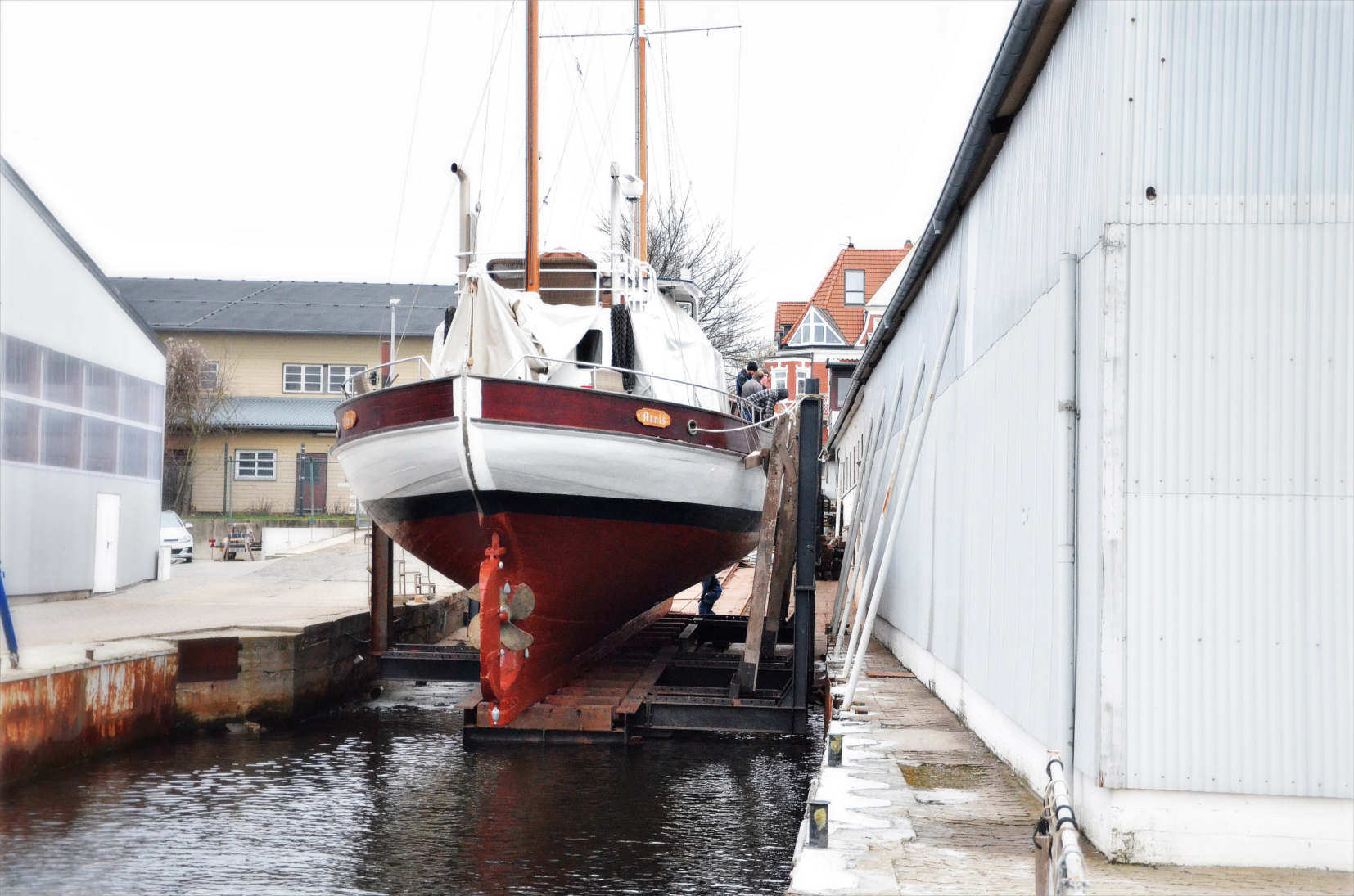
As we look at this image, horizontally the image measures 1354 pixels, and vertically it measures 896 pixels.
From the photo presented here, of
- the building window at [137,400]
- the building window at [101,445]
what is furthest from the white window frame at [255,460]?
the building window at [101,445]

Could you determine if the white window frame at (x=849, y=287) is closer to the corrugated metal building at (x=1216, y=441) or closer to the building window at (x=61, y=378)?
the building window at (x=61, y=378)

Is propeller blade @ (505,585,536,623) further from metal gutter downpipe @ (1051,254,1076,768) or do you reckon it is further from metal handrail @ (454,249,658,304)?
metal gutter downpipe @ (1051,254,1076,768)

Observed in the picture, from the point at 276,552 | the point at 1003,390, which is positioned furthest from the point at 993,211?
the point at 276,552

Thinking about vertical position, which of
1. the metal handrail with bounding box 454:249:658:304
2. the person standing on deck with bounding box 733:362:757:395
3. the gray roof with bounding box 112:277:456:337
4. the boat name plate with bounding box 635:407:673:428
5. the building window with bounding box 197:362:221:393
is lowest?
the boat name plate with bounding box 635:407:673:428

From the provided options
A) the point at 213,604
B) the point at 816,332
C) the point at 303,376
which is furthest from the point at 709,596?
the point at 816,332

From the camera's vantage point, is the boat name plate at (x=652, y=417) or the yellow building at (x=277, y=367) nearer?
the boat name plate at (x=652, y=417)

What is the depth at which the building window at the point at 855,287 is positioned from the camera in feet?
166

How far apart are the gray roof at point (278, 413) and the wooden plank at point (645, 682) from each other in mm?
28205

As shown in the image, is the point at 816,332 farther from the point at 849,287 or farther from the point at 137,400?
the point at 137,400

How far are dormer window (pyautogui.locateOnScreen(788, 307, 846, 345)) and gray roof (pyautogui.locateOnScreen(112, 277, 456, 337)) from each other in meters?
13.6

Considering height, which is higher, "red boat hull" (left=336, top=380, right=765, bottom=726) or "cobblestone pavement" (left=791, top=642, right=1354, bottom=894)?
"red boat hull" (left=336, top=380, right=765, bottom=726)

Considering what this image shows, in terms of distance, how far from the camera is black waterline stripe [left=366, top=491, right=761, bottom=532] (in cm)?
955

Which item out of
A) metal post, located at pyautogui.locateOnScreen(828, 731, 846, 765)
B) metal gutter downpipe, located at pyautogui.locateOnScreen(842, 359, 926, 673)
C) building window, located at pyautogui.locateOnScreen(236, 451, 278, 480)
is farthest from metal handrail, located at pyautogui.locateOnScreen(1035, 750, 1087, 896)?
building window, located at pyautogui.locateOnScreen(236, 451, 278, 480)

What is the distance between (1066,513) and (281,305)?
42809 millimetres
